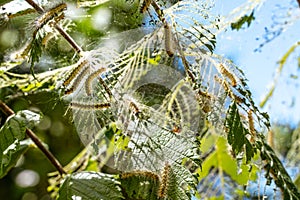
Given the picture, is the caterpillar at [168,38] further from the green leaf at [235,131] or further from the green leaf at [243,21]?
the green leaf at [243,21]

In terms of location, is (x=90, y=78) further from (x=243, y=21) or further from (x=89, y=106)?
(x=243, y=21)

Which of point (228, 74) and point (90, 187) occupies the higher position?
point (228, 74)

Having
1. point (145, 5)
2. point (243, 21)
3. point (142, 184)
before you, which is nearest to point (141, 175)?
point (142, 184)

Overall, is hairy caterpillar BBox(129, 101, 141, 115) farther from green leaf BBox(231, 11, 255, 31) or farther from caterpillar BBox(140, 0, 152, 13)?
green leaf BBox(231, 11, 255, 31)

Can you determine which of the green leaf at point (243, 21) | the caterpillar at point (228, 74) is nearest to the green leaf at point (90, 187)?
the caterpillar at point (228, 74)

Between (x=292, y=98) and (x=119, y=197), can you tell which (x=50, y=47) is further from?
(x=292, y=98)

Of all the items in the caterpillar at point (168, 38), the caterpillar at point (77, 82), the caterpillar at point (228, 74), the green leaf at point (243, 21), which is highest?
the caterpillar at point (168, 38)

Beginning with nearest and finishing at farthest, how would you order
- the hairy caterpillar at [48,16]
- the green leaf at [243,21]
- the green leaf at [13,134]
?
the hairy caterpillar at [48,16]
the green leaf at [13,134]
the green leaf at [243,21]
